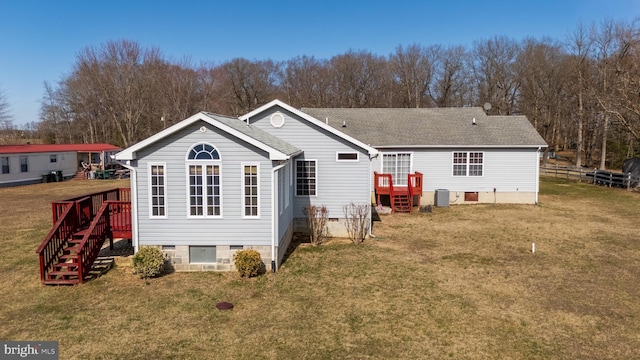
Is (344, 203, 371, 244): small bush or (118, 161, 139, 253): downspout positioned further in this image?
(344, 203, 371, 244): small bush

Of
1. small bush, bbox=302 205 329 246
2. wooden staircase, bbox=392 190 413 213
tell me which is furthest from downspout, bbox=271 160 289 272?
wooden staircase, bbox=392 190 413 213

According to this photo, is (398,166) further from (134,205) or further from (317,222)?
(134,205)

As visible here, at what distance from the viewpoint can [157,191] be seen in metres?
11.4

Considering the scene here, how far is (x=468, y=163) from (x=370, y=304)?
15377 millimetres

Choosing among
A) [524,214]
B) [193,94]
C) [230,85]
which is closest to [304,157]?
[524,214]

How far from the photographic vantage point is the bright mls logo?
23.5ft

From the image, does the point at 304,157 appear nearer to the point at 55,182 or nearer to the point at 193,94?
the point at 55,182

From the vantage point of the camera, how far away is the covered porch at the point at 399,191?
20.3 m

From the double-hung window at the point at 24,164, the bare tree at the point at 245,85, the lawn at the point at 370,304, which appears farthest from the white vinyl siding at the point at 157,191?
the bare tree at the point at 245,85

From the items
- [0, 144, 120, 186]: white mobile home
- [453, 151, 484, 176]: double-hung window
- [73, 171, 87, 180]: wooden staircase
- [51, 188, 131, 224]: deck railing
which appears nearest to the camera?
[51, 188, 131, 224]: deck railing


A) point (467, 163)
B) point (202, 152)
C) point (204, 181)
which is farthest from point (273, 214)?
point (467, 163)

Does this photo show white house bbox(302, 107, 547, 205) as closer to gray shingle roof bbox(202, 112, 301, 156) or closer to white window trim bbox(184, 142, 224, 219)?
gray shingle roof bbox(202, 112, 301, 156)

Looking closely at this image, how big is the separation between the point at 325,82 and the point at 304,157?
153ft

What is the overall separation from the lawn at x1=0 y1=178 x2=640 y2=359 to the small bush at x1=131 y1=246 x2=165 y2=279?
30 cm
